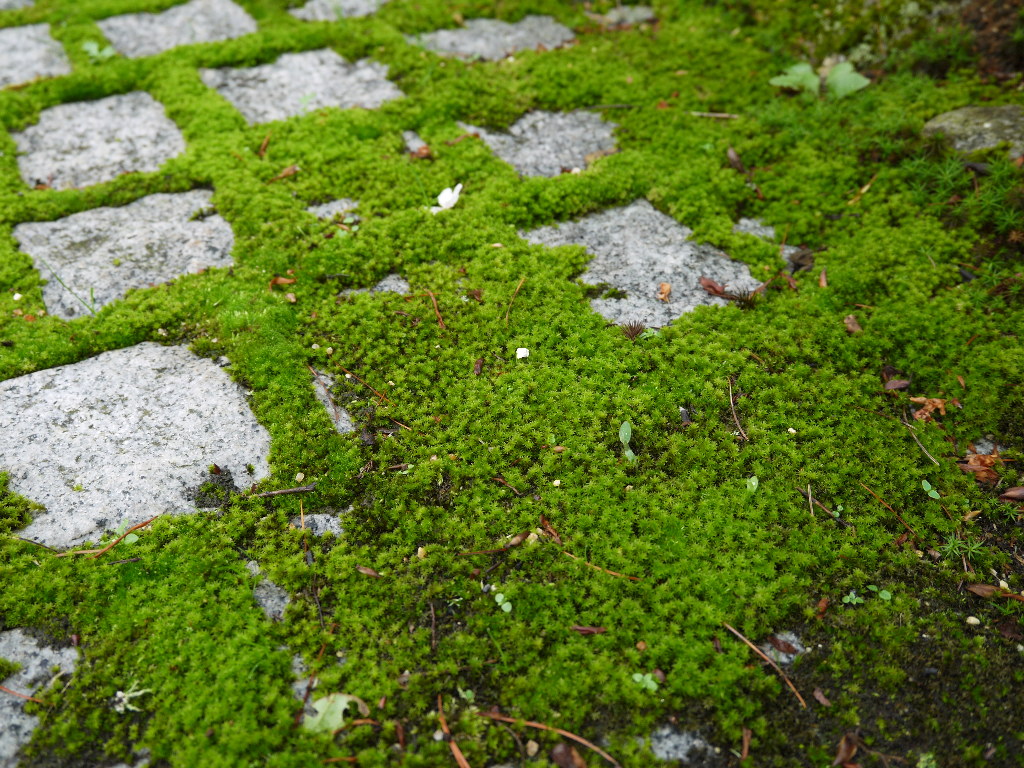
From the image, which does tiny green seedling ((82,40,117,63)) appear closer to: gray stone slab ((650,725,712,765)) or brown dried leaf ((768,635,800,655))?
gray stone slab ((650,725,712,765))

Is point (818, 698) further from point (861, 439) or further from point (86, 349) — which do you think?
point (86, 349)

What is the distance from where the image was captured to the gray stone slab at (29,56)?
5.95m

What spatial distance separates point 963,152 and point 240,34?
6846 millimetres

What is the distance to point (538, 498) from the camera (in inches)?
134

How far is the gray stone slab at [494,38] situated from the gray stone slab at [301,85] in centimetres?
78

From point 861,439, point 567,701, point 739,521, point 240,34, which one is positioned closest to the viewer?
point 567,701

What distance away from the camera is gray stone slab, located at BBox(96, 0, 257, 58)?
6328mm

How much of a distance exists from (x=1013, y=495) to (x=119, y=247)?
5981 millimetres

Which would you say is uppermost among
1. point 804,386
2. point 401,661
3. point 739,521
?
point 804,386

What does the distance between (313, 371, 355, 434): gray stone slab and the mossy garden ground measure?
0.07 metres

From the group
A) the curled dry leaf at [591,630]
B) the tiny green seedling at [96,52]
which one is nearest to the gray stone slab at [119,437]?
the curled dry leaf at [591,630]

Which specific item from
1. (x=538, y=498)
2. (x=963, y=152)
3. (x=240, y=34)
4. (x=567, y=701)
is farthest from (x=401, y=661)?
(x=240, y=34)

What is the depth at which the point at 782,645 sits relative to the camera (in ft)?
9.57

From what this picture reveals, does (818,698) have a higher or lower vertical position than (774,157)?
lower
